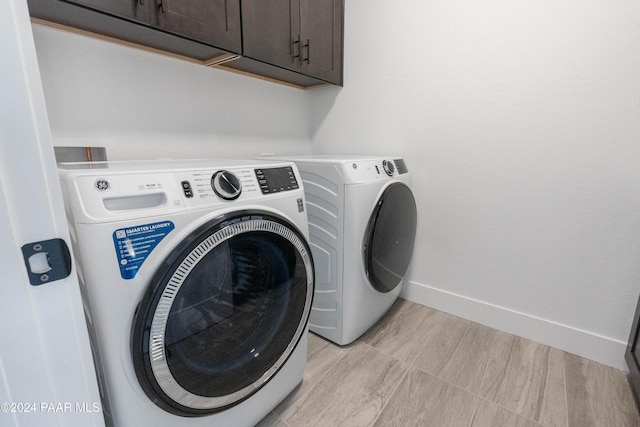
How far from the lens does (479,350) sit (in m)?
1.42

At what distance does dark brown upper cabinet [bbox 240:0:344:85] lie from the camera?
1304mm

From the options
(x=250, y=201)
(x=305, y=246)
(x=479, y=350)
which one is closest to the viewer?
(x=250, y=201)

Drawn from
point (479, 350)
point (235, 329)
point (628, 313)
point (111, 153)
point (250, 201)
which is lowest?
point (479, 350)

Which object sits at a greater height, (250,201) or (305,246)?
(250,201)

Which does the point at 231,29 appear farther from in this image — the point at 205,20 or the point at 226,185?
the point at 226,185

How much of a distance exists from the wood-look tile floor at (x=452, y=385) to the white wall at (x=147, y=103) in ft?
3.96

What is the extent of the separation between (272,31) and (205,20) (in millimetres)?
356

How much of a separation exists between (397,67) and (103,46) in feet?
4.70

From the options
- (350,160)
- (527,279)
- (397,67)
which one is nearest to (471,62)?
(397,67)

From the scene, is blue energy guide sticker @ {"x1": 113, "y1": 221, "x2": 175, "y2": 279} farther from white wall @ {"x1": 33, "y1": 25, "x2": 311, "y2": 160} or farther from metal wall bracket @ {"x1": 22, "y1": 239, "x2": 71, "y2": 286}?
white wall @ {"x1": 33, "y1": 25, "x2": 311, "y2": 160}

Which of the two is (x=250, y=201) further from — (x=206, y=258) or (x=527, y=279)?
(x=527, y=279)

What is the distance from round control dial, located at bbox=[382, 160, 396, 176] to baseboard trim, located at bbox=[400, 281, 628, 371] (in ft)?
2.57

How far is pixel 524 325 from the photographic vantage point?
1.51 metres

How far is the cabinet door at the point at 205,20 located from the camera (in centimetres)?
103
